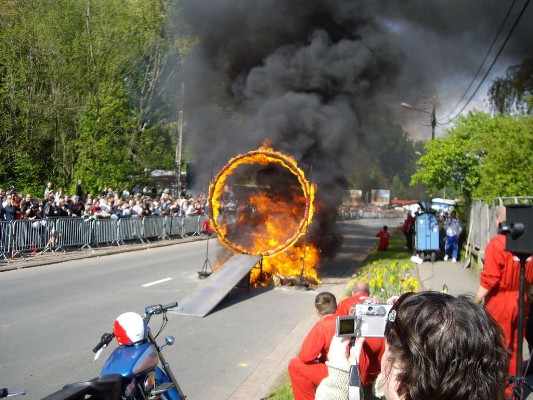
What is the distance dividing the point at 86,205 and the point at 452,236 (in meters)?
12.2

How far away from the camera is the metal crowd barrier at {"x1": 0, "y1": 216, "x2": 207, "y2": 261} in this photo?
607 inches

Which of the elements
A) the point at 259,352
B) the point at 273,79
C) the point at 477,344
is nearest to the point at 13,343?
the point at 259,352

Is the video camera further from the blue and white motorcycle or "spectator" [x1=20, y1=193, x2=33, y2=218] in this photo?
"spectator" [x1=20, y1=193, x2=33, y2=218]

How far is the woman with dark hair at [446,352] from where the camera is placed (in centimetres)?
163

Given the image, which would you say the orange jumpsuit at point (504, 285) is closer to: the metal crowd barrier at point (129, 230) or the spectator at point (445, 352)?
the spectator at point (445, 352)

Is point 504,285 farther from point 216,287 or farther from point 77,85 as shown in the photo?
point 77,85

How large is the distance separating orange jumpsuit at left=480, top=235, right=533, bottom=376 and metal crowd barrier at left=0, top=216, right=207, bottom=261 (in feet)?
43.3

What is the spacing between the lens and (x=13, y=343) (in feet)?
24.6

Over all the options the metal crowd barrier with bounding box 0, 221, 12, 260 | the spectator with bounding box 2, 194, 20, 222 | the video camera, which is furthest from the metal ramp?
the video camera

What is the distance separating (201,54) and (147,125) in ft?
46.7

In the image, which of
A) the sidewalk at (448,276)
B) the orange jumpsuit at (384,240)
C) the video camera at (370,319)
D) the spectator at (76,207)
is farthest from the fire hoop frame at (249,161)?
the video camera at (370,319)

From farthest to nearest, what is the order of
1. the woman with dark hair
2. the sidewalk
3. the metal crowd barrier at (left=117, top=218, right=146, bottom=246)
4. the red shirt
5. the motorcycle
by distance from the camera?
the metal crowd barrier at (left=117, top=218, right=146, bottom=246) → the sidewalk → the red shirt → the motorcycle → the woman with dark hair

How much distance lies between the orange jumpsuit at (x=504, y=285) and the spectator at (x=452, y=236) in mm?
13971

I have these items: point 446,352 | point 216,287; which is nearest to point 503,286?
point 446,352
